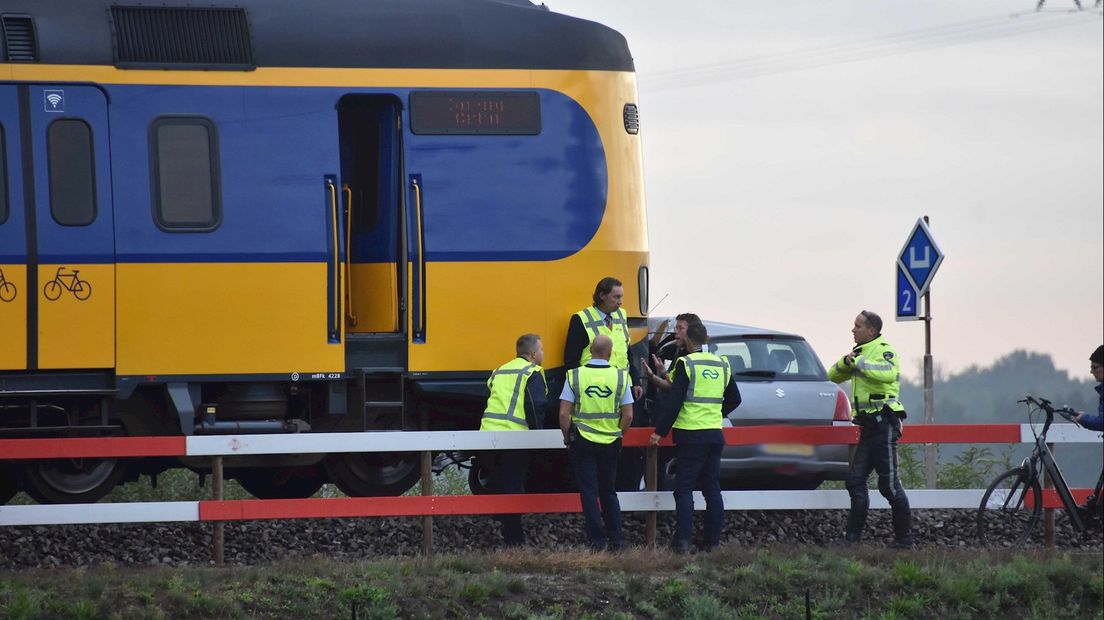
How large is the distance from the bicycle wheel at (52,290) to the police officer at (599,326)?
3.49 meters

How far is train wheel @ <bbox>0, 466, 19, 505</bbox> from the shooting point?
1142 cm

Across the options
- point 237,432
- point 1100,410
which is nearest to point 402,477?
point 237,432

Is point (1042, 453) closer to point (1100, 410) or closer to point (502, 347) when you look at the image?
point (1100, 410)

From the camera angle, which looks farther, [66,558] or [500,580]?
[66,558]

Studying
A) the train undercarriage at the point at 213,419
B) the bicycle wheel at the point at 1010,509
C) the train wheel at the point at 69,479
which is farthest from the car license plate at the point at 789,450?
the train wheel at the point at 69,479

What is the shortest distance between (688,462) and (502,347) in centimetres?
172

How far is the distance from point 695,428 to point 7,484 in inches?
202

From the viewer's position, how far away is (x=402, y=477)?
11883mm

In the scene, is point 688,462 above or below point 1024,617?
above

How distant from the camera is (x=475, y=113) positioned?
37.4 feet

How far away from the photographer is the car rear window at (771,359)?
41.8ft

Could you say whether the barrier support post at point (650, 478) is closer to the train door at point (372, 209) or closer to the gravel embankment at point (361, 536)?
the gravel embankment at point (361, 536)

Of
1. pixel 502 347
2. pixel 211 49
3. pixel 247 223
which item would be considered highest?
pixel 211 49

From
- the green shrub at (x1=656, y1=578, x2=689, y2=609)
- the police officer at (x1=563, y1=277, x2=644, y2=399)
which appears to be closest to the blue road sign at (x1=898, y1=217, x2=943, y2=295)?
the police officer at (x1=563, y1=277, x2=644, y2=399)
